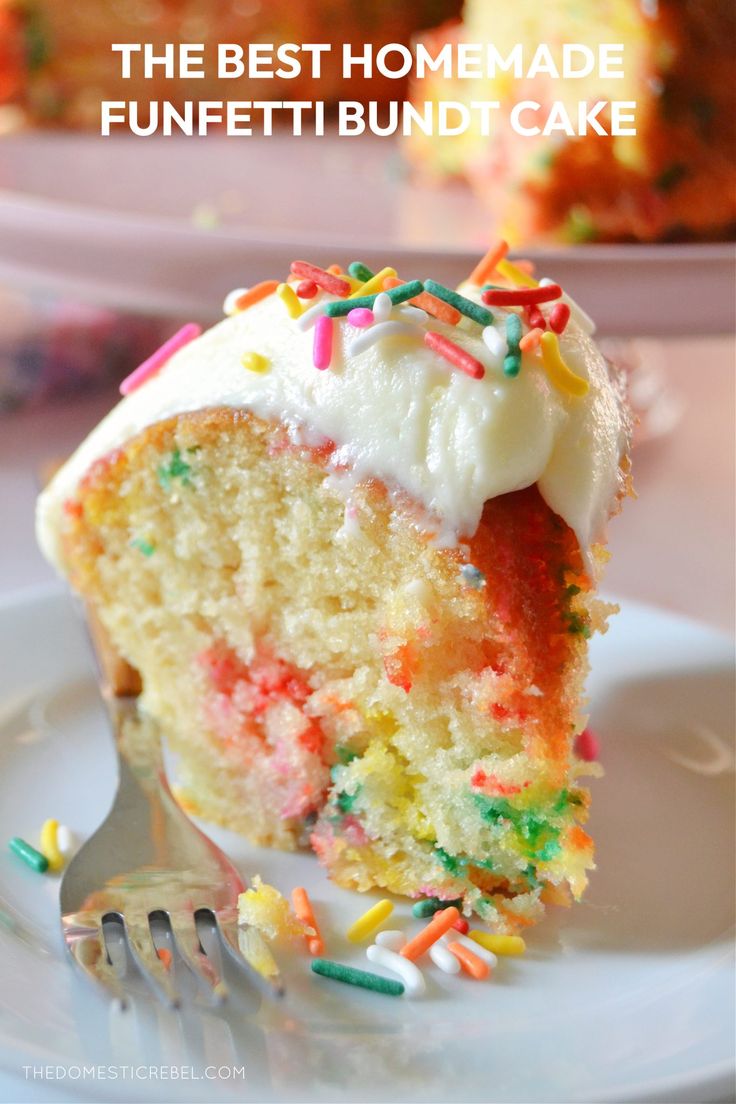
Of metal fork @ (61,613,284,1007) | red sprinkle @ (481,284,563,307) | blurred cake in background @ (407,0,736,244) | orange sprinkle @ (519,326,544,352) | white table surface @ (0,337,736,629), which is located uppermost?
blurred cake in background @ (407,0,736,244)

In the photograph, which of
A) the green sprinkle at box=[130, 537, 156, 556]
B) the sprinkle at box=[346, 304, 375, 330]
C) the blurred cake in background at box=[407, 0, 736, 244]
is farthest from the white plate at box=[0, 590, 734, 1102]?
the blurred cake in background at box=[407, 0, 736, 244]

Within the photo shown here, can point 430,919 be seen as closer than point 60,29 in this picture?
Yes

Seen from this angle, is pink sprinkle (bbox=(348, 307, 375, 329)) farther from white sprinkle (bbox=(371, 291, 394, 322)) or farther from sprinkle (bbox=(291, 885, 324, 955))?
sprinkle (bbox=(291, 885, 324, 955))

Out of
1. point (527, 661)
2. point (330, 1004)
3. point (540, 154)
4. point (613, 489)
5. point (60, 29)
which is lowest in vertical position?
point (330, 1004)

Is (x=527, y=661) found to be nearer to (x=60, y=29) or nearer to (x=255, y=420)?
(x=255, y=420)

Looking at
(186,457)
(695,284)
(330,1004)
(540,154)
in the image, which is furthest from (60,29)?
(330,1004)

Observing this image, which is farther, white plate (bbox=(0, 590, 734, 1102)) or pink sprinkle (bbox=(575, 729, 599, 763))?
pink sprinkle (bbox=(575, 729, 599, 763))

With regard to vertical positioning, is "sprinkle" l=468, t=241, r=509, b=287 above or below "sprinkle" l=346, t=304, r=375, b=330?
above
